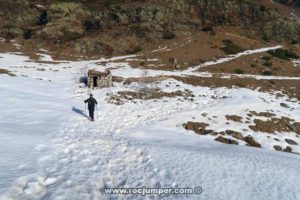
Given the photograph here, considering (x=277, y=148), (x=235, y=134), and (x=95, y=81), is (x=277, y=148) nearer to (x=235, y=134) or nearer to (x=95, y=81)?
A: (x=235, y=134)

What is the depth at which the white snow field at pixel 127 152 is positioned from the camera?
11438 millimetres

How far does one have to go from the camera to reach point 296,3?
285 ft

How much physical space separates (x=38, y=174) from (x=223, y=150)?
9.52m

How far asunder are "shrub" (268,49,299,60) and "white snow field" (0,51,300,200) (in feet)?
91.3

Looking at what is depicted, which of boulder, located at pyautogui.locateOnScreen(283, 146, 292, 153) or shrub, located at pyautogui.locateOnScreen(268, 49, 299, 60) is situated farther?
shrub, located at pyautogui.locateOnScreen(268, 49, 299, 60)

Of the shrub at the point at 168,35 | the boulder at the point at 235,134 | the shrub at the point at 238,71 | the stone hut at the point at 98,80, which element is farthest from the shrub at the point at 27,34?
the boulder at the point at 235,134

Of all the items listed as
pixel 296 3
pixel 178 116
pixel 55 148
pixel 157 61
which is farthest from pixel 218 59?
pixel 296 3

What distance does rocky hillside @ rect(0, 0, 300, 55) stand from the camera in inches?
2093

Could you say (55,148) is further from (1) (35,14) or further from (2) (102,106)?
(1) (35,14)

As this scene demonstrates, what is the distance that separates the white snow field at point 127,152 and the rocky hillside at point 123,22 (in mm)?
26181

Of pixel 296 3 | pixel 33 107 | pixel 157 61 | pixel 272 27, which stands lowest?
pixel 33 107

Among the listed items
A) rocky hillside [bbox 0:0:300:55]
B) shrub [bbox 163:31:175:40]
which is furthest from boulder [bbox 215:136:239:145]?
shrub [bbox 163:31:175:40]

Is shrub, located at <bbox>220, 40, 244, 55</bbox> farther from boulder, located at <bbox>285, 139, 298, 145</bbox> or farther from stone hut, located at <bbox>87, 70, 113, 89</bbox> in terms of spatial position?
boulder, located at <bbox>285, 139, 298, 145</bbox>

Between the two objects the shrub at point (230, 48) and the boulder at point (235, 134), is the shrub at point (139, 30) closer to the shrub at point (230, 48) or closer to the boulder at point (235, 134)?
the shrub at point (230, 48)
